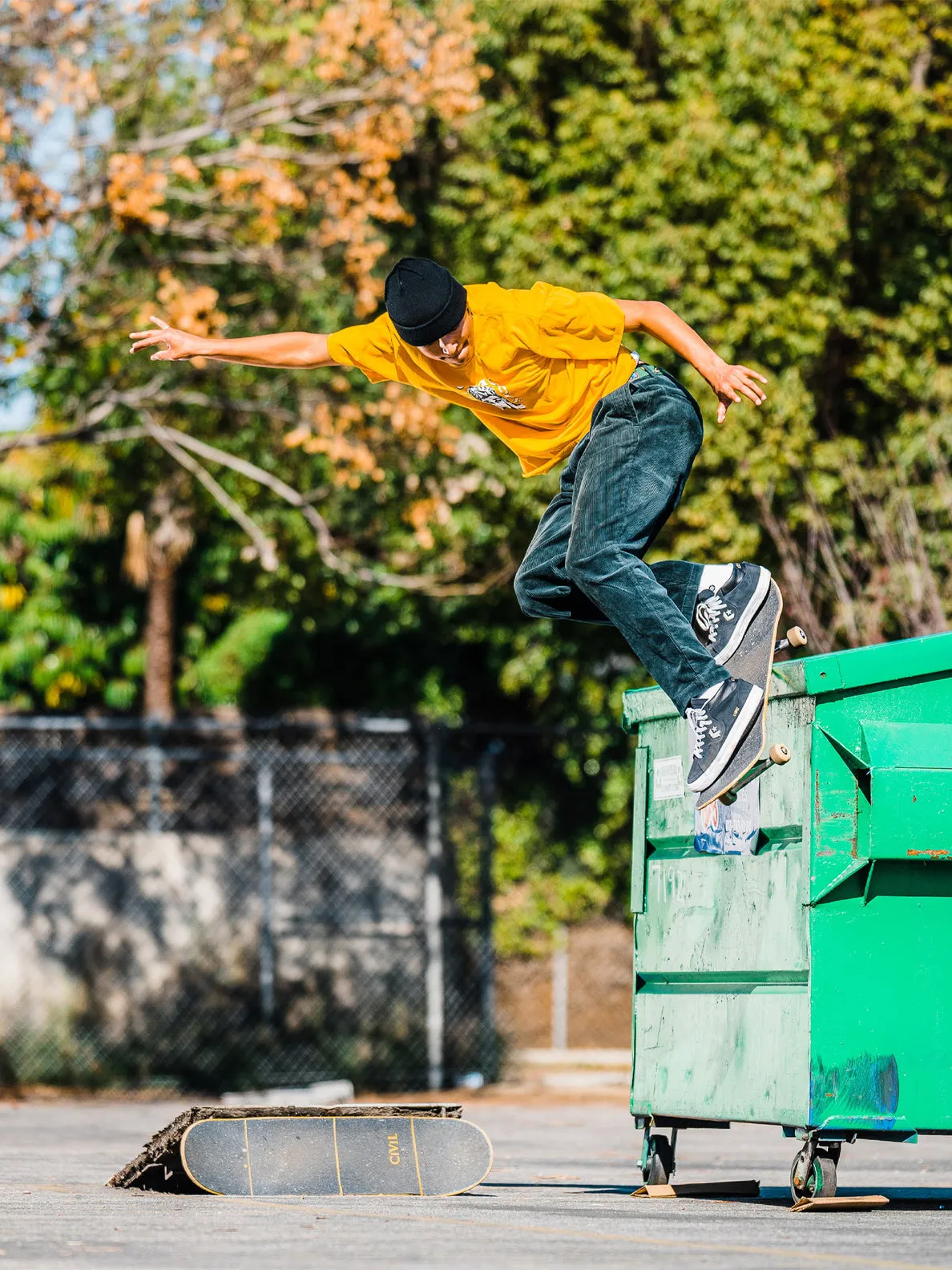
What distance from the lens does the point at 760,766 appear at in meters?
5.22

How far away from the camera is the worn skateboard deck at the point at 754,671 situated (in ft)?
16.7

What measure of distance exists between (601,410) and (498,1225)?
7.64ft

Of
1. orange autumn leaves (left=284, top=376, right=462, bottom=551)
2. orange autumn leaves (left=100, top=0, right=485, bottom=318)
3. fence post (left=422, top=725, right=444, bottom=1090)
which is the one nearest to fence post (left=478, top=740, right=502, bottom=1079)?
fence post (left=422, top=725, right=444, bottom=1090)

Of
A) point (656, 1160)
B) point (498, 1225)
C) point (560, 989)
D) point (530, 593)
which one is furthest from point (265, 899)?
point (498, 1225)

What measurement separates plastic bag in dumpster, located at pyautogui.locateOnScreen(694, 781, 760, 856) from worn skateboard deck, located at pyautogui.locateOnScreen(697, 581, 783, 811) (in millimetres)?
205

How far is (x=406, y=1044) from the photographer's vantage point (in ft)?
44.1

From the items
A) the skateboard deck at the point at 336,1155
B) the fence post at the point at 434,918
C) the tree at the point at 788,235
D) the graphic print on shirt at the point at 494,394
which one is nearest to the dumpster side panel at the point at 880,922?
the skateboard deck at the point at 336,1155

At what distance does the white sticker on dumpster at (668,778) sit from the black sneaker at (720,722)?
0.61 metres

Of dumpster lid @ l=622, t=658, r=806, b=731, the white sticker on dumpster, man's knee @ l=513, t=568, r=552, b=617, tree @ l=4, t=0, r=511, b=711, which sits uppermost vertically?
tree @ l=4, t=0, r=511, b=711

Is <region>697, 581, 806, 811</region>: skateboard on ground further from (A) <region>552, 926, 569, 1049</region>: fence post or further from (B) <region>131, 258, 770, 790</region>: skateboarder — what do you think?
(A) <region>552, 926, 569, 1049</region>: fence post

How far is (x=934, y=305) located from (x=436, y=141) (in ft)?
17.1

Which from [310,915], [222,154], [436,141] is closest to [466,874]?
[310,915]

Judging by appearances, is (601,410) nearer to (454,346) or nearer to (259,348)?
(454,346)

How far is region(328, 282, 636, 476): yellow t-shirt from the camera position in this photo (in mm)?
5289
